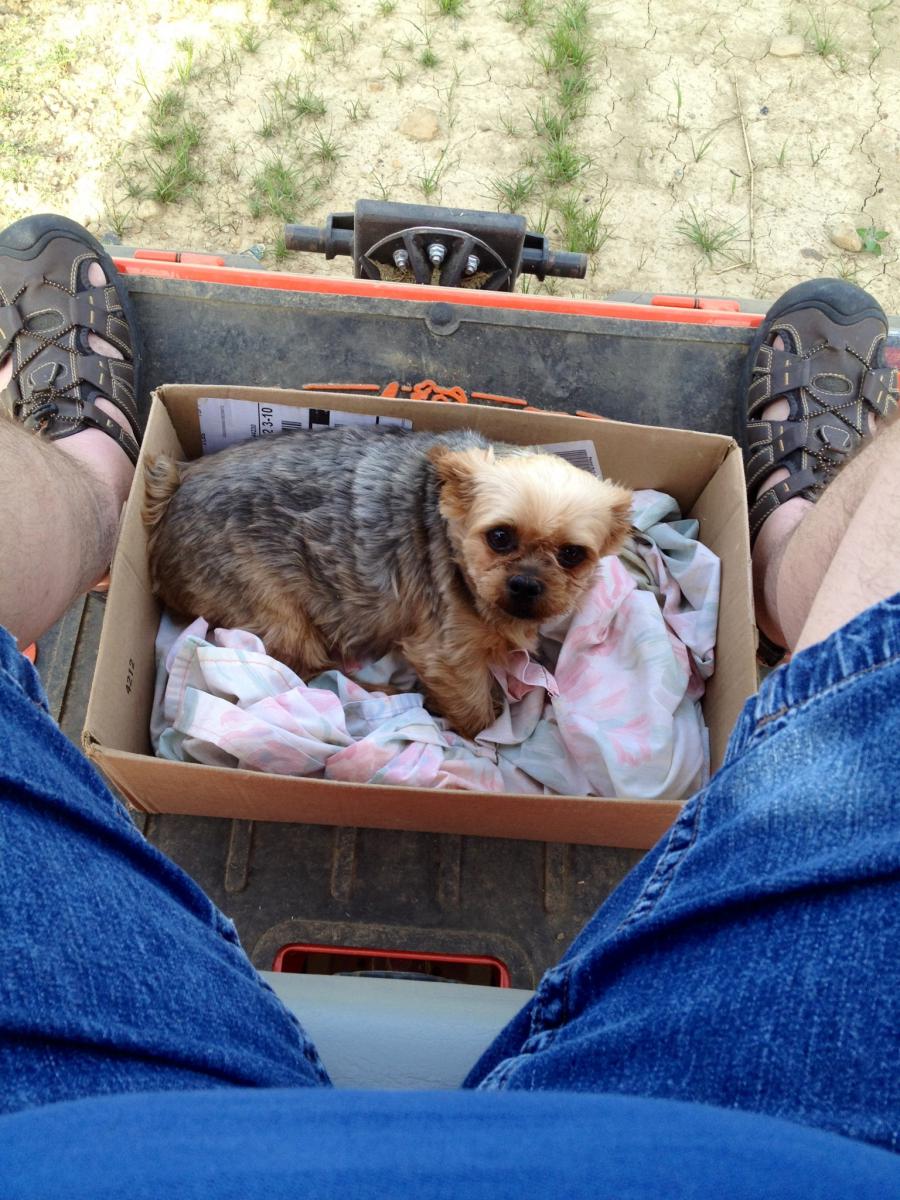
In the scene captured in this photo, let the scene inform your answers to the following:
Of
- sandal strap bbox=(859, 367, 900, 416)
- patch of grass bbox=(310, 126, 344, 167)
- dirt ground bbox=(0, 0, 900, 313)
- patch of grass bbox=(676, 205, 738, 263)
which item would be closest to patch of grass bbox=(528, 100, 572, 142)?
dirt ground bbox=(0, 0, 900, 313)

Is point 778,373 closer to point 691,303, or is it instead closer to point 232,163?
point 691,303

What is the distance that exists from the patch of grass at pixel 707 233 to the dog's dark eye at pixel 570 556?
7.15 feet

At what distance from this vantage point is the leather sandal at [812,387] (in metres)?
2.30

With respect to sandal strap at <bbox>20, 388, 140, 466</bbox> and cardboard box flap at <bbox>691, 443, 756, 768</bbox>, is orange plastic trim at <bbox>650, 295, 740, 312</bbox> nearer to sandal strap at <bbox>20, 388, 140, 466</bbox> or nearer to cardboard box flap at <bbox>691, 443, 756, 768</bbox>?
cardboard box flap at <bbox>691, 443, 756, 768</bbox>

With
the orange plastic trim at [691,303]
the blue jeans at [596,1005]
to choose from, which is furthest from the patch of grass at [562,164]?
the blue jeans at [596,1005]

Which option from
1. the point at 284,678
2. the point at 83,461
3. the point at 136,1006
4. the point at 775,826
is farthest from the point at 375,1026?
the point at 83,461

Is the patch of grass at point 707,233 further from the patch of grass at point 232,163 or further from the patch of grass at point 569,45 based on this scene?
the patch of grass at point 232,163

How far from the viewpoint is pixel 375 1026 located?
A: 124cm

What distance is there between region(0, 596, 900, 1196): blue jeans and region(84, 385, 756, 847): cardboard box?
54cm

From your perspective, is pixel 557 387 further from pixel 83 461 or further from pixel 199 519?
pixel 83 461

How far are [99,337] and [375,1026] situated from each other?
188 centimetres

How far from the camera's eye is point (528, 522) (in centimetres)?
194

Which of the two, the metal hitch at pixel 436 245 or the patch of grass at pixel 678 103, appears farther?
the patch of grass at pixel 678 103

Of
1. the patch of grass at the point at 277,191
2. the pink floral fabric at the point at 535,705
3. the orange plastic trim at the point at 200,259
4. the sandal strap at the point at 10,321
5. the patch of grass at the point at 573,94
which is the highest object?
the patch of grass at the point at 573,94
